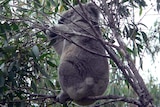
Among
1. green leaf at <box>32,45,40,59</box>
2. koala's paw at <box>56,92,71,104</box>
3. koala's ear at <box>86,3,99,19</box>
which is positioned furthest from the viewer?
koala's ear at <box>86,3,99,19</box>

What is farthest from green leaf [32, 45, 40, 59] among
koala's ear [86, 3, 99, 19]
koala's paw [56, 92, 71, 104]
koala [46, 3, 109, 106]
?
koala's ear [86, 3, 99, 19]

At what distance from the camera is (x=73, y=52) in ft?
11.7

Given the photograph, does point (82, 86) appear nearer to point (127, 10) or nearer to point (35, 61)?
point (35, 61)

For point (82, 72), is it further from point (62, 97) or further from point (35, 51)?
point (35, 51)

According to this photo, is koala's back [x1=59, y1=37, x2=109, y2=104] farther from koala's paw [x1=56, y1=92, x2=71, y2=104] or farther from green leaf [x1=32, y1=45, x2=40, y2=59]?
green leaf [x1=32, y1=45, x2=40, y2=59]

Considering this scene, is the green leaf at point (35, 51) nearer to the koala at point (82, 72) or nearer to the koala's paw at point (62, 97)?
the koala at point (82, 72)

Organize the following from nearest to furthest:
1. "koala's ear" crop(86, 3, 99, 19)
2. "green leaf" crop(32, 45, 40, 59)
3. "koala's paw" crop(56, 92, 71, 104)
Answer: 1. "green leaf" crop(32, 45, 40, 59)
2. "koala's paw" crop(56, 92, 71, 104)
3. "koala's ear" crop(86, 3, 99, 19)

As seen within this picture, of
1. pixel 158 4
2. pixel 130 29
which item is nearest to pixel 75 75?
pixel 130 29

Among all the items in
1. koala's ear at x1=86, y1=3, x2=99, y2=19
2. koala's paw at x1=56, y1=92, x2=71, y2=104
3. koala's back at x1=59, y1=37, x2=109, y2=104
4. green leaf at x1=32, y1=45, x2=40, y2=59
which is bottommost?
koala's paw at x1=56, y1=92, x2=71, y2=104

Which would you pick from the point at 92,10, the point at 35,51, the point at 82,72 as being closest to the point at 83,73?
the point at 82,72

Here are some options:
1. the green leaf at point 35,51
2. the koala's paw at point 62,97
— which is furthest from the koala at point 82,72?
the green leaf at point 35,51

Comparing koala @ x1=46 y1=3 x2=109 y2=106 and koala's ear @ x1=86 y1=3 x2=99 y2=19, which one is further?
koala's ear @ x1=86 y1=3 x2=99 y2=19

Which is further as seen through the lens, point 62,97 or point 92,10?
point 92,10

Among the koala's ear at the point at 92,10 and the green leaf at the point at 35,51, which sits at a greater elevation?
the koala's ear at the point at 92,10
